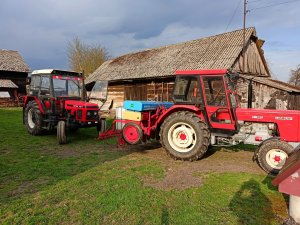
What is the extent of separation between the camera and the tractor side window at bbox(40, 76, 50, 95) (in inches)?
353

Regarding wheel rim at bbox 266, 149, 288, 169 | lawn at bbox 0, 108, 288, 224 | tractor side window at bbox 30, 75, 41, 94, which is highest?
tractor side window at bbox 30, 75, 41, 94

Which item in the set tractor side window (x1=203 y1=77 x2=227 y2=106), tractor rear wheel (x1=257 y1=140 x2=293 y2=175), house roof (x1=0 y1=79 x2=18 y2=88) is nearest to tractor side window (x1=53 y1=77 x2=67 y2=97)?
tractor side window (x1=203 y1=77 x2=227 y2=106)

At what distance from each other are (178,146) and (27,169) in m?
3.56

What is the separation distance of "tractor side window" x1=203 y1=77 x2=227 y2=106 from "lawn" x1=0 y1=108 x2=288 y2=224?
4.89ft

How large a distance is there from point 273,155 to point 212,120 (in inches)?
62.4

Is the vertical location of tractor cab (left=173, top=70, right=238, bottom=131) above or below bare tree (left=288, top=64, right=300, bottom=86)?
below

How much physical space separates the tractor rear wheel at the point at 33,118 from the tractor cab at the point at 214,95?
5509 millimetres

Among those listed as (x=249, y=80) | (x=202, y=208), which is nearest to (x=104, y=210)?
(x=202, y=208)

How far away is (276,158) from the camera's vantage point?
213 inches

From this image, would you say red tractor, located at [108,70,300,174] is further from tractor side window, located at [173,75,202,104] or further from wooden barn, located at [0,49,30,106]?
wooden barn, located at [0,49,30,106]

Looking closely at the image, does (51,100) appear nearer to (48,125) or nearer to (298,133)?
(48,125)

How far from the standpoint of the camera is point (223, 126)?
6.25 m

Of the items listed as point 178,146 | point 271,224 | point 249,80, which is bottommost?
point 271,224

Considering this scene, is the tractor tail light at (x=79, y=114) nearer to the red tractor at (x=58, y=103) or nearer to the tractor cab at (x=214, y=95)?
the red tractor at (x=58, y=103)
